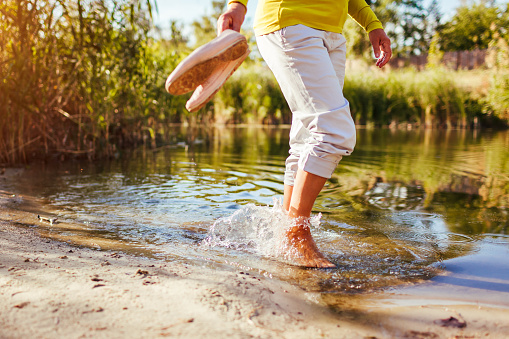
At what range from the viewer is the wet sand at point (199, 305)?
118cm

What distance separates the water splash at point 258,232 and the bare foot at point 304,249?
0.04 ft

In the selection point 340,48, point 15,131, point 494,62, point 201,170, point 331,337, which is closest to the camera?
point 331,337

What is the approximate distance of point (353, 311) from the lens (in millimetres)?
1406

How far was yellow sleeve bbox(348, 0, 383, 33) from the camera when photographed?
2438 mm

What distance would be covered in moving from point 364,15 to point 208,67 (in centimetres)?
98

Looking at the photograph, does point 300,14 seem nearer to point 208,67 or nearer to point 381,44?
point 208,67

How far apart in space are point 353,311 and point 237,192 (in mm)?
2155

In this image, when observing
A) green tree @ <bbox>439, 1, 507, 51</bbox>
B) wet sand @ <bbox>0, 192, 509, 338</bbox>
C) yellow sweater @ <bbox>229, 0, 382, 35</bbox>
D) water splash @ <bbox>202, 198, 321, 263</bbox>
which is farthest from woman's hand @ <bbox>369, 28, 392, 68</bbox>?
green tree @ <bbox>439, 1, 507, 51</bbox>

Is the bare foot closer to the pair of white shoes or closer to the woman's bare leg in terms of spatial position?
the woman's bare leg

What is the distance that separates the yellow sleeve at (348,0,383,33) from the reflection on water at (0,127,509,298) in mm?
1043

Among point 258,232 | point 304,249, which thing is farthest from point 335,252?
point 258,232

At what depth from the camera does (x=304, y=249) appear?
195 centimetres

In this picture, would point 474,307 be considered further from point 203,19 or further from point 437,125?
point 203,19

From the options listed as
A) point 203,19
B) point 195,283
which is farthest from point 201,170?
point 203,19
